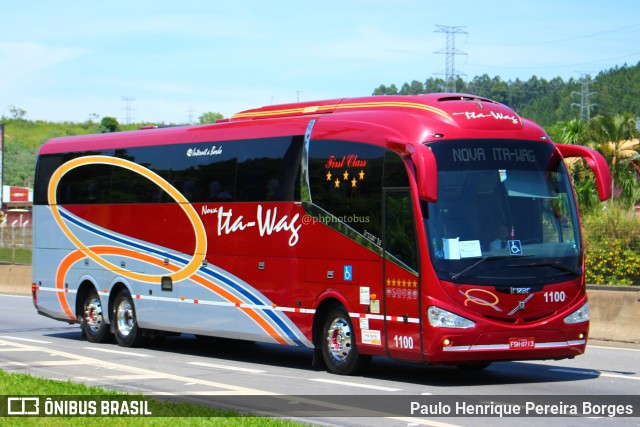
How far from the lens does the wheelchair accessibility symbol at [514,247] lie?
13828 mm

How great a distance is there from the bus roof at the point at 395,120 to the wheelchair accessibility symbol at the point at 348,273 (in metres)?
1.72

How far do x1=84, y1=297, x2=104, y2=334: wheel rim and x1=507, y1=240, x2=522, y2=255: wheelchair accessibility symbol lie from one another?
31.9 ft

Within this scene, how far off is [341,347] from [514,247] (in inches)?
115

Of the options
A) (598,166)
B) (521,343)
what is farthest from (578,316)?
(598,166)

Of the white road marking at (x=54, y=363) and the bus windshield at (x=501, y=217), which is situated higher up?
the bus windshield at (x=501, y=217)

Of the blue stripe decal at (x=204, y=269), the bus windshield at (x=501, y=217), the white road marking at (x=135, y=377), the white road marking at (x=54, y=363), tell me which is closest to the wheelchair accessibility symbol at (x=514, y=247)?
the bus windshield at (x=501, y=217)

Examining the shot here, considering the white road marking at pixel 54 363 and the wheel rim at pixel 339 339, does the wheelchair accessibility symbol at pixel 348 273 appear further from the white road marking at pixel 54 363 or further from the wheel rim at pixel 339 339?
the white road marking at pixel 54 363

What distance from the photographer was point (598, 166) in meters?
14.7

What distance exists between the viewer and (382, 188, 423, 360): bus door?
1378cm

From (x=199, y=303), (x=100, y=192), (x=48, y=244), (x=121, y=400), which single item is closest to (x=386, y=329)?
(x=121, y=400)

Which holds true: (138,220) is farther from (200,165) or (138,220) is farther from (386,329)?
(386,329)

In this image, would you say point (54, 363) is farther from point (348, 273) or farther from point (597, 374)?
point (597, 374)

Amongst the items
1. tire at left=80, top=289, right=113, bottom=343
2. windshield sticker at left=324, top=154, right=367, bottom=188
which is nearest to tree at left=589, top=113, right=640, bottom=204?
tire at left=80, top=289, right=113, bottom=343

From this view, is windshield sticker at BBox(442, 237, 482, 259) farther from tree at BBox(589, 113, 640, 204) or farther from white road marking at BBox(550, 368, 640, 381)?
tree at BBox(589, 113, 640, 204)
